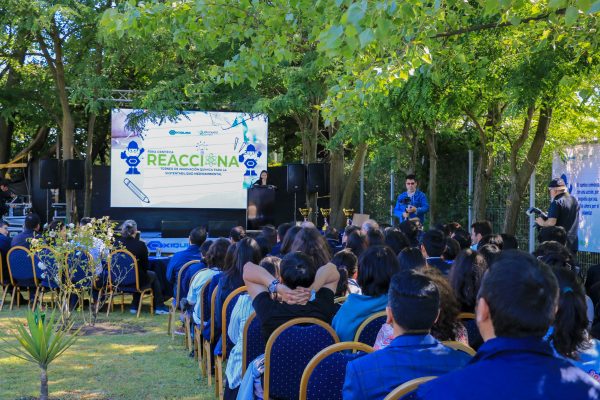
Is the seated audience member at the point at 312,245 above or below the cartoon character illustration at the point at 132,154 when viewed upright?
below

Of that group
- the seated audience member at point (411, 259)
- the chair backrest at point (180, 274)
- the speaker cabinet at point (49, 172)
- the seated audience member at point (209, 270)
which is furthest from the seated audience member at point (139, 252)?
the speaker cabinet at point (49, 172)

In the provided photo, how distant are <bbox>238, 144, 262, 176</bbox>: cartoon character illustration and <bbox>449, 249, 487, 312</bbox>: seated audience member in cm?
1139

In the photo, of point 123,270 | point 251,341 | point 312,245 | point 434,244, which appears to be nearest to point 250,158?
point 123,270

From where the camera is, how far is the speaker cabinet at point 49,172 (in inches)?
659

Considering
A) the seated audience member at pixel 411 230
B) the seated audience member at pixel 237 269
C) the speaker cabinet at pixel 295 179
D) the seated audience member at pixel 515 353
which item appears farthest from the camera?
the speaker cabinet at pixel 295 179

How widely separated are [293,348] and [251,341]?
54cm

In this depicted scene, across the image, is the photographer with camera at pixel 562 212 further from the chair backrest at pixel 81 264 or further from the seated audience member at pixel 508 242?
the chair backrest at pixel 81 264

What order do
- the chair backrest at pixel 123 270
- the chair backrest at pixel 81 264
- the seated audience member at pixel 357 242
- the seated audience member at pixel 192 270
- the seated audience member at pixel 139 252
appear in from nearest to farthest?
the seated audience member at pixel 357 242
the seated audience member at pixel 192 270
the chair backrest at pixel 81 264
the chair backrest at pixel 123 270
the seated audience member at pixel 139 252

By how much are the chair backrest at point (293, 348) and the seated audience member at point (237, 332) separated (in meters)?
0.72

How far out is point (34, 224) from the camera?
28.2 ft

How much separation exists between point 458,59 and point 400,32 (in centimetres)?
170

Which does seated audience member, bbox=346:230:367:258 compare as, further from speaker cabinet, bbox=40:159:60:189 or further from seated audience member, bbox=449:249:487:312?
speaker cabinet, bbox=40:159:60:189

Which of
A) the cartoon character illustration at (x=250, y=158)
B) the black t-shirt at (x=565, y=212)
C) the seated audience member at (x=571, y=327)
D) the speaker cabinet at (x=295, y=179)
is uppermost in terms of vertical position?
the cartoon character illustration at (x=250, y=158)

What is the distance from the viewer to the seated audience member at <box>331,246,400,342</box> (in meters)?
3.61
